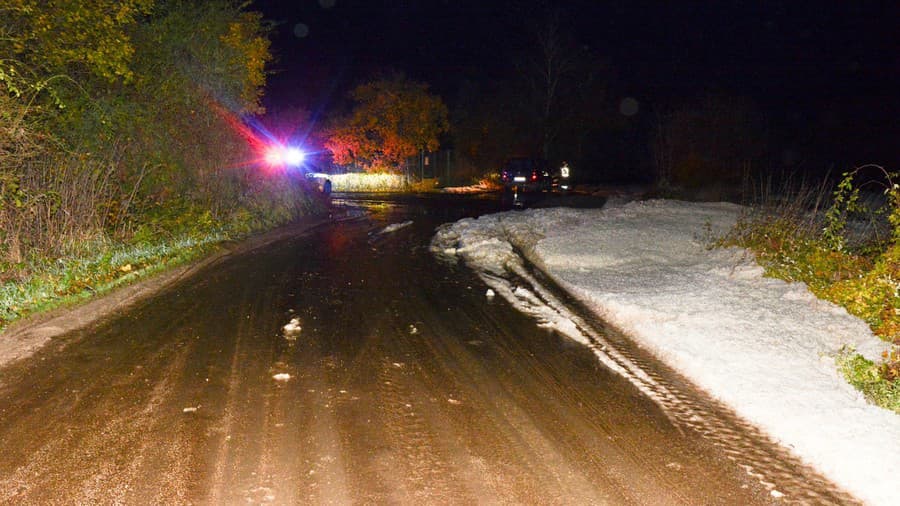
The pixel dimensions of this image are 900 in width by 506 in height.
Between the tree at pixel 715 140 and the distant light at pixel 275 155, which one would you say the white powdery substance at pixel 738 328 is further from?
the tree at pixel 715 140

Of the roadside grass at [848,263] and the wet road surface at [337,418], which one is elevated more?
the roadside grass at [848,263]

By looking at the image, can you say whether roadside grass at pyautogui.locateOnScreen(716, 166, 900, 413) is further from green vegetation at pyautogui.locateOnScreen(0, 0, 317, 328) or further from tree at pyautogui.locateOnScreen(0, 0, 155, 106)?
tree at pyautogui.locateOnScreen(0, 0, 155, 106)

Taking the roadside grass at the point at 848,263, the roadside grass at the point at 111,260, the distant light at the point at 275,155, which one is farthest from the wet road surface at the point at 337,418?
the distant light at the point at 275,155

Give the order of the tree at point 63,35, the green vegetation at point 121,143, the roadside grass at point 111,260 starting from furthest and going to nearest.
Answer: the tree at point 63,35, the green vegetation at point 121,143, the roadside grass at point 111,260

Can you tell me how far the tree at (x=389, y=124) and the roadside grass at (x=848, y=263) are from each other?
3304 centimetres

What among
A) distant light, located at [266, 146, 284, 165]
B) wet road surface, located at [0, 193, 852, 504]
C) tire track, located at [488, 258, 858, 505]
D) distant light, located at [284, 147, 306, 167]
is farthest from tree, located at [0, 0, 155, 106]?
distant light, located at [284, 147, 306, 167]

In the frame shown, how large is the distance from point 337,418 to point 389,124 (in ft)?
134

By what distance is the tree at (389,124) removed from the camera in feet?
145

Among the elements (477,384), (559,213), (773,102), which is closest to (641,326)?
(477,384)

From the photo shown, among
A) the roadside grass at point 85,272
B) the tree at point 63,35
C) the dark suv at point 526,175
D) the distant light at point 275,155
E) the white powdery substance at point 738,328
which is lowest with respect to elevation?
the white powdery substance at point 738,328

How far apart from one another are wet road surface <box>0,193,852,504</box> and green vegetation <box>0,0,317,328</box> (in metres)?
2.71

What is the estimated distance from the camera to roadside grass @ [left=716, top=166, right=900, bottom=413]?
583cm

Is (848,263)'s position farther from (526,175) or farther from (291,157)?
(526,175)

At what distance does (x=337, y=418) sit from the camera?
16.3ft
